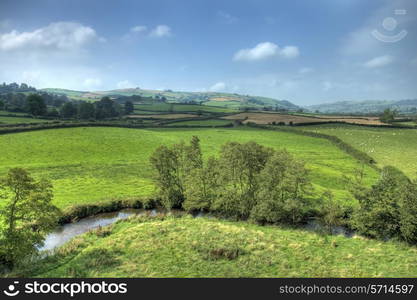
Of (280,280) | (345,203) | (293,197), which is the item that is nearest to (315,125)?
(345,203)

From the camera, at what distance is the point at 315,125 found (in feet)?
398

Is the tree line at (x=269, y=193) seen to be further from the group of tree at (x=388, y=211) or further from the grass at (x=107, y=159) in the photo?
the grass at (x=107, y=159)

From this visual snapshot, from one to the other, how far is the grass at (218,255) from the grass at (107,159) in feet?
54.6

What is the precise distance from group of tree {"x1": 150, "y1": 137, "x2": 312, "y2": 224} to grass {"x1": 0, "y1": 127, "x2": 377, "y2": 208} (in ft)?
27.7

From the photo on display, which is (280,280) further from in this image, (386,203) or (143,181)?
(143,181)

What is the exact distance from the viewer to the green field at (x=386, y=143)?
63416 mm

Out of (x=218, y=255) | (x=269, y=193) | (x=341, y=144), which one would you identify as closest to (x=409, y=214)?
(x=269, y=193)

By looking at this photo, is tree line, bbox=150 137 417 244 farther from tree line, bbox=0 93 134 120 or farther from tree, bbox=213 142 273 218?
tree line, bbox=0 93 134 120

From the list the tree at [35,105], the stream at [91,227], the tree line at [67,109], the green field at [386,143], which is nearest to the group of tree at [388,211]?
the stream at [91,227]

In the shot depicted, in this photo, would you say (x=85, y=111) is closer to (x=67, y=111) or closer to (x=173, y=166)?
(x=67, y=111)

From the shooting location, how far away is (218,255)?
2384 cm

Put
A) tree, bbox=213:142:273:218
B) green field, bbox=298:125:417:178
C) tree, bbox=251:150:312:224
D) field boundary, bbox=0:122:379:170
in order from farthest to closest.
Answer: field boundary, bbox=0:122:379:170, green field, bbox=298:125:417:178, tree, bbox=213:142:273:218, tree, bbox=251:150:312:224

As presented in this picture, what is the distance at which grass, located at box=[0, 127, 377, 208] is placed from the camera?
155 feet

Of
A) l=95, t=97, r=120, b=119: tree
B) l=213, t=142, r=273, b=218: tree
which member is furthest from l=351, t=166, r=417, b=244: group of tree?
l=95, t=97, r=120, b=119: tree
